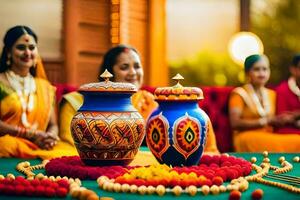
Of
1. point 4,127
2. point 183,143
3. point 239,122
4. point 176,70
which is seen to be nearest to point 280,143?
point 239,122

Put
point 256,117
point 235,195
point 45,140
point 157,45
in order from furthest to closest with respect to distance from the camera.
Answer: point 157,45
point 256,117
point 45,140
point 235,195

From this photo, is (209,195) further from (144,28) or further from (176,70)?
(176,70)

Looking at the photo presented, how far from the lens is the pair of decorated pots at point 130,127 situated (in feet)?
8.92

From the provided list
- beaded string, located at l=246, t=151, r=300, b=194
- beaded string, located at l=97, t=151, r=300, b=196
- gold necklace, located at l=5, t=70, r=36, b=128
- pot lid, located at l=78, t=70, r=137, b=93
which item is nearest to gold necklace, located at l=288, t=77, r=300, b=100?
gold necklace, located at l=5, t=70, r=36, b=128

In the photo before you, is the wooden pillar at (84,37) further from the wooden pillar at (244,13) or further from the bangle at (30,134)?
the bangle at (30,134)

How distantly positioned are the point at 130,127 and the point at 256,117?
3.17 m

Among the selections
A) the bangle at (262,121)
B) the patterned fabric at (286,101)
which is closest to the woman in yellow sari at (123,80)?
the bangle at (262,121)

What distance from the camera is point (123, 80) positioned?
15.2ft

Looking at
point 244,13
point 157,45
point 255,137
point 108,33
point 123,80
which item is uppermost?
point 244,13

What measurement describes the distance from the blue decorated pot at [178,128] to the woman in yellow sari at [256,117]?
9.04 ft

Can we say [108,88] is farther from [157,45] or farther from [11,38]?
[157,45]

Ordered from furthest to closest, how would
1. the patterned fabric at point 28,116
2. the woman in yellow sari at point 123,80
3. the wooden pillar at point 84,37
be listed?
the wooden pillar at point 84,37
the woman in yellow sari at point 123,80
the patterned fabric at point 28,116

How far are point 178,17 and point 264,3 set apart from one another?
1.62 meters

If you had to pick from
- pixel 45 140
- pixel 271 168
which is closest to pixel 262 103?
pixel 45 140
